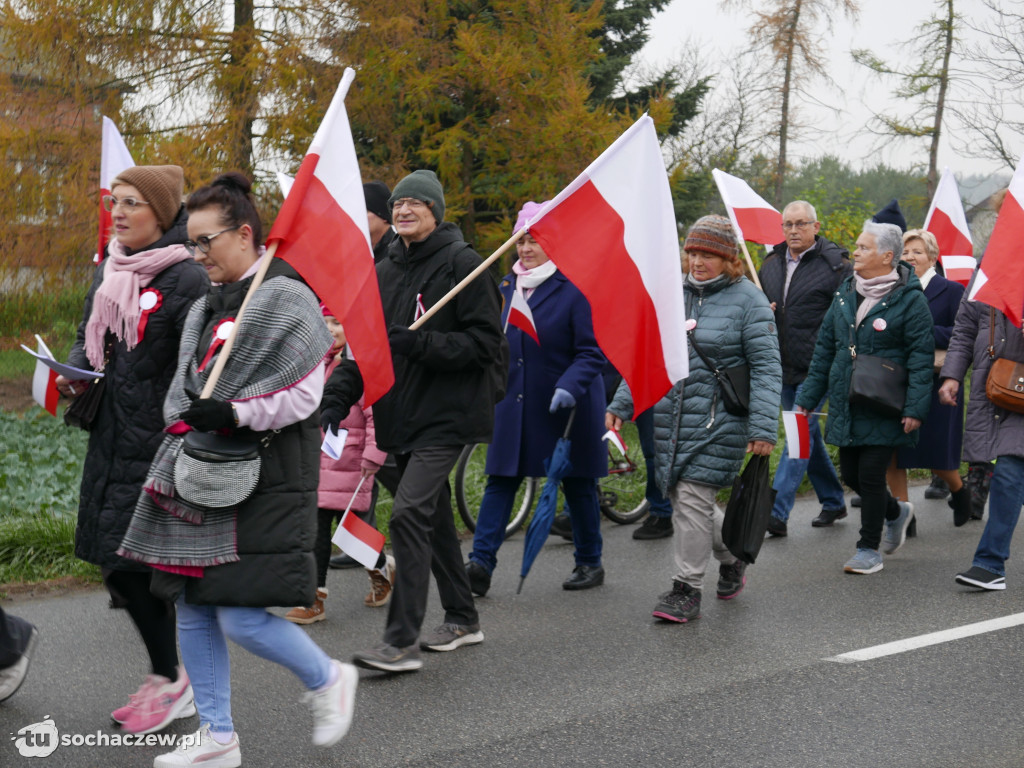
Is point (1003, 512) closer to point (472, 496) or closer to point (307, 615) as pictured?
point (472, 496)

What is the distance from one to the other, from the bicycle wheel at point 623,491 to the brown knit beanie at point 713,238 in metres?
2.50

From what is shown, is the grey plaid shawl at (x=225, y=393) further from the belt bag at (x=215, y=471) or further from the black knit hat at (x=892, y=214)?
the black knit hat at (x=892, y=214)

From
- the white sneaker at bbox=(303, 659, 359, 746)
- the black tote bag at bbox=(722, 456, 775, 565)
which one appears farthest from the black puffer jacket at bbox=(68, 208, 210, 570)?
the black tote bag at bbox=(722, 456, 775, 565)

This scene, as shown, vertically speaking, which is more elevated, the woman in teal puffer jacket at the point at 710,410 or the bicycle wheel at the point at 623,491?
the woman in teal puffer jacket at the point at 710,410

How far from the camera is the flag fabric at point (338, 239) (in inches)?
153

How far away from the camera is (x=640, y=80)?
2169cm

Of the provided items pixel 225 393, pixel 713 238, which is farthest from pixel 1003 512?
pixel 225 393

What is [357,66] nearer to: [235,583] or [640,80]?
[640,80]

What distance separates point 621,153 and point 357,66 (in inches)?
356

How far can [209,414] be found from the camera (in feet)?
11.0

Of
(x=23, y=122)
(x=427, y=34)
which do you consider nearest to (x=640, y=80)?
(x=427, y=34)

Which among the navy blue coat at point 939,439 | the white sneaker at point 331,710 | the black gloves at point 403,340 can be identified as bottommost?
the white sneaker at point 331,710

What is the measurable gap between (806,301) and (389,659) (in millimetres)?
4434

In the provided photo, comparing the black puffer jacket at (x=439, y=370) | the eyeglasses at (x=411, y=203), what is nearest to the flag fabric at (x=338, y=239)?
the black puffer jacket at (x=439, y=370)
